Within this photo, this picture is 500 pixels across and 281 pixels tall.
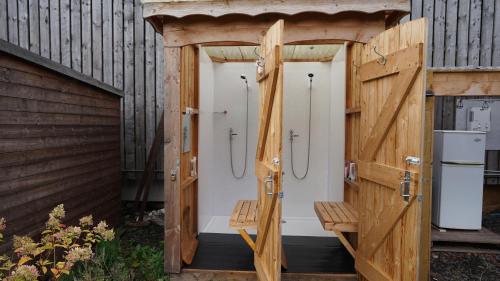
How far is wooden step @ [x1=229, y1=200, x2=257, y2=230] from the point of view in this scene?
3.13m

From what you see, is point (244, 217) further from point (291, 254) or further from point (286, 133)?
point (286, 133)

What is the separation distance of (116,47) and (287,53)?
260cm

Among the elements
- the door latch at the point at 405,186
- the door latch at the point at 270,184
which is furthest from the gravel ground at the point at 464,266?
the door latch at the point at 270,184

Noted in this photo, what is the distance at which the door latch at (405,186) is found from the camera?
7.63 ft

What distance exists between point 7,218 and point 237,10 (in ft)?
8.33

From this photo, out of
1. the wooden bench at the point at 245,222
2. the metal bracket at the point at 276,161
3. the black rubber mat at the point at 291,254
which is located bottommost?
the black rubber mat at the point at 291,254

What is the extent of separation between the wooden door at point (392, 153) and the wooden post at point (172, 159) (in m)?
1.74

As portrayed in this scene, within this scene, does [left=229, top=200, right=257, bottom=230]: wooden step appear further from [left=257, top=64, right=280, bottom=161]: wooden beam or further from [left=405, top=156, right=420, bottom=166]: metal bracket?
[left=405, top=156, right=420, bottom=166]: metal bracket

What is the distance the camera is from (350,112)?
3.61m

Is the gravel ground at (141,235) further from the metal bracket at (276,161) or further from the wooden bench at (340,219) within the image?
the metal bracket at (276,161)

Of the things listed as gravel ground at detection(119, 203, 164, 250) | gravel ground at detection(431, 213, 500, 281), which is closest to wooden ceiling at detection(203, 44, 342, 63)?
gravel ground at detection(119, 203, 164, 250)

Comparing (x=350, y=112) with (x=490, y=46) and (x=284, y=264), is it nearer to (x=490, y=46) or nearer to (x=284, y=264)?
(x=284, y=264)

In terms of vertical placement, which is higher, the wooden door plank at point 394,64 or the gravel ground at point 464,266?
the wooden door plank at point 394,64

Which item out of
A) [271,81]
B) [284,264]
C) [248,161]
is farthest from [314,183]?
[271,81]
